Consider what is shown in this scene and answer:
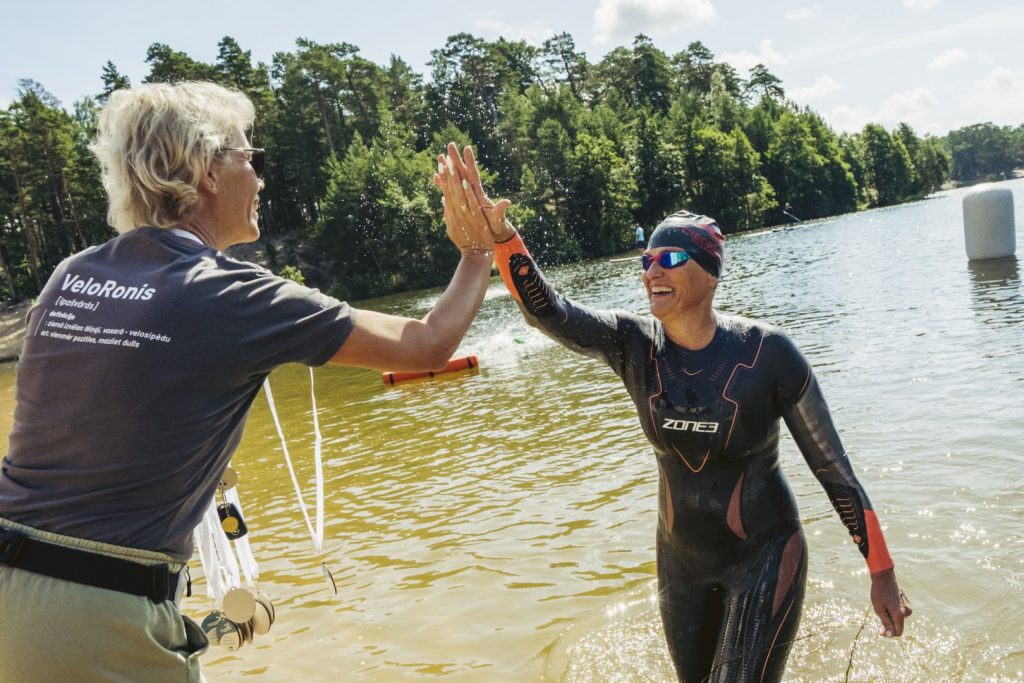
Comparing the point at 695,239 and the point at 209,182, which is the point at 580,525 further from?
the point at 209,182

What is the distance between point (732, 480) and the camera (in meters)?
3.49

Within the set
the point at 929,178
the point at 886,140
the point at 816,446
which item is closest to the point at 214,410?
the point at 816,446

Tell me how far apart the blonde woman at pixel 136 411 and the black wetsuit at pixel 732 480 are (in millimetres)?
1607

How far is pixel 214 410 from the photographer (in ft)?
6.62

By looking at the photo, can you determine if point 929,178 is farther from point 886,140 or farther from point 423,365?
point 423,365

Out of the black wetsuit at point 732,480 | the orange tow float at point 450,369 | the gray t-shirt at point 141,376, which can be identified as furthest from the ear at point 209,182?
the orange tow float at point 450,369

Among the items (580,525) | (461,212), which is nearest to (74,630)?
(461,212)

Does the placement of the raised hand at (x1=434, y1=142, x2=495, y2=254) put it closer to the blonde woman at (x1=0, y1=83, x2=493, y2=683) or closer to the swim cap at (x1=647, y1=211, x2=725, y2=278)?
the blonde woman at (x1=0, y1=83, x2=493, y2=683)

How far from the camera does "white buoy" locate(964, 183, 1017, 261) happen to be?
22125mm

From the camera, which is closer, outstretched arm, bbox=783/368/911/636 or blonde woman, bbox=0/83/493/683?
blonde woman, bbox=0/83/493/683

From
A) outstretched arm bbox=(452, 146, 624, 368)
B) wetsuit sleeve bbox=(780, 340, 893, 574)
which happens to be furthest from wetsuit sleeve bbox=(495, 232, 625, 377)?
wetsuit sleeve bbox=(780, 340, 893, 574)

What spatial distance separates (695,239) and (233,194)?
210 centimetres

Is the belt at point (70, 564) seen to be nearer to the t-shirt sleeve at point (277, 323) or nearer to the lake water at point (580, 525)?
the t-shirt sleeve at point (277, 323)

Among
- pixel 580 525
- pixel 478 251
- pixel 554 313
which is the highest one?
pixel 478 251
